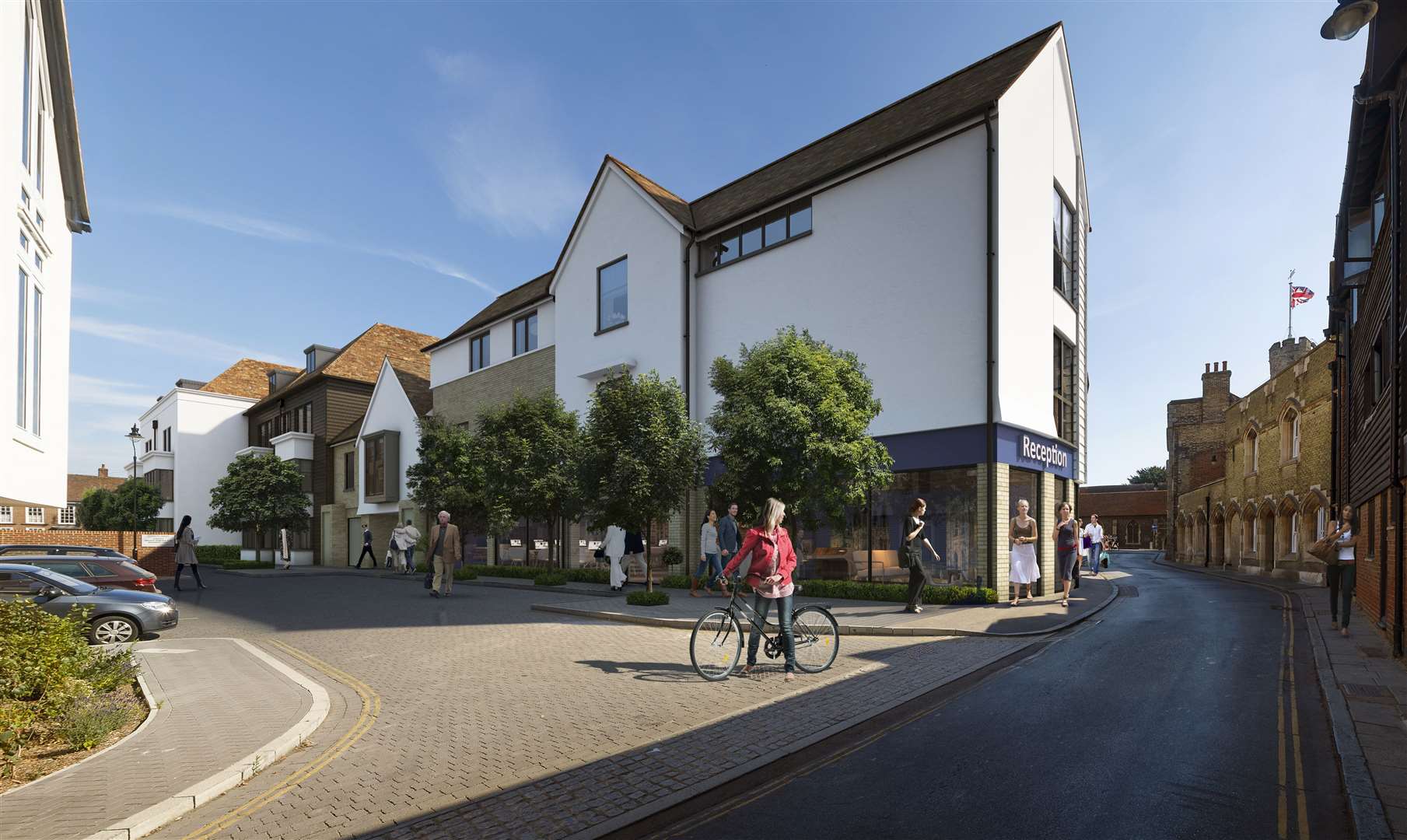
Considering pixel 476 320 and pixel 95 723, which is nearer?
pixel 95 723

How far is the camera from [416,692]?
827 cm

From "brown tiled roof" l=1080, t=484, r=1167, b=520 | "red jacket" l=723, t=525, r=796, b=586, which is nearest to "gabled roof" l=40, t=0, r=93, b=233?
"red jacket" l=723, t=525, r=796, b=586

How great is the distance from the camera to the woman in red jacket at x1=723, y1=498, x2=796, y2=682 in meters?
8.60

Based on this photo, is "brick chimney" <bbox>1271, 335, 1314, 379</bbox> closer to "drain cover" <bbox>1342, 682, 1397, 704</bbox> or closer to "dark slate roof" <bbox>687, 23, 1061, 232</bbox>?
"dark slate roof" <bbox>687, 23, 1061, 232</bbox>

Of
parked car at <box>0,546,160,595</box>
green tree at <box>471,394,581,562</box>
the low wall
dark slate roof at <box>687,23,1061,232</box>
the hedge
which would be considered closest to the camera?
parked car at <box>0,546,160,595</box>

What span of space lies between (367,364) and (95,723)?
41.7 m

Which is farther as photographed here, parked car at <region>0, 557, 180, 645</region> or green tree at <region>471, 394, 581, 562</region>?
green tree at <region>471, 394, 581, 562</region>

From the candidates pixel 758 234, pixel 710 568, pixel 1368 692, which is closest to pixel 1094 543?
pixel 710 568

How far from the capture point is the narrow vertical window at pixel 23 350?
7566 millimetres

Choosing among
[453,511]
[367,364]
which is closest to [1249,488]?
[453,511]

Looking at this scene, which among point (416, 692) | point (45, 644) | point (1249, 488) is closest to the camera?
point (45, 644)

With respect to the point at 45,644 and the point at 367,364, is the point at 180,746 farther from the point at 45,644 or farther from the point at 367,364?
the point at 367,364

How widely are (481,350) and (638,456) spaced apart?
60.3 ft

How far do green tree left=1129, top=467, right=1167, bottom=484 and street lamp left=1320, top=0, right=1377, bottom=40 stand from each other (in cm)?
10393
